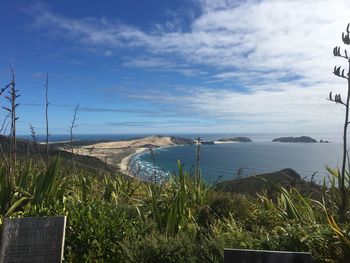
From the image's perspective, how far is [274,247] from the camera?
439cm

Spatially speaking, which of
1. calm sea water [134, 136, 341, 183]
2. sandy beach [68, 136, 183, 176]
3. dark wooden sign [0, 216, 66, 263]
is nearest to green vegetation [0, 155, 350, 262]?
dark wooden sign [0, 216, 66, 263]

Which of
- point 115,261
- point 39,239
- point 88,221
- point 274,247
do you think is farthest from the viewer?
point 88,221

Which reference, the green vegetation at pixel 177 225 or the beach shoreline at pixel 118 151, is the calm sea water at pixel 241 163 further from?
the beach shoreline at pixel 118 151

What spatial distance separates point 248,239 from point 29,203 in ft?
11.7

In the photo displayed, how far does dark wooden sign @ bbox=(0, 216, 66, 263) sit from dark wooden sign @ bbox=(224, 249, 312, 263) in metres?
2.23

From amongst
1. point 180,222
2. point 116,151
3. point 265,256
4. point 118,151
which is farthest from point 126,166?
point 118,151

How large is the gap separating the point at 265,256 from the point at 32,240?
2.76m

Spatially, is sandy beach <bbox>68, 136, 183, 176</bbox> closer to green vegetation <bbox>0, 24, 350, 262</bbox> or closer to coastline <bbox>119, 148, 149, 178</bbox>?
coastline <bbox>119, 148, 149, 178</bbox>

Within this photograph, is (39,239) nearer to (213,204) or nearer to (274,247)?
(274,247)

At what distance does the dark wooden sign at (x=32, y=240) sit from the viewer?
4613 mm

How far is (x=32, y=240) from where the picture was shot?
15.4 ft

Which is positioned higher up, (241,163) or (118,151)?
(118,151)

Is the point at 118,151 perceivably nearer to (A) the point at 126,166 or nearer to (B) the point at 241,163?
(B) the point at 241,163

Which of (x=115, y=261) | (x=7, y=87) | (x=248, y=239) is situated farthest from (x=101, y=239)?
(x=7, y=87)
